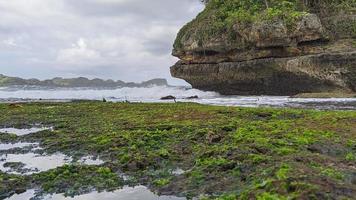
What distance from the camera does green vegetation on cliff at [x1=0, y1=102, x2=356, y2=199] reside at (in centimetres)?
738

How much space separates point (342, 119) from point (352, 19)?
27.0 m

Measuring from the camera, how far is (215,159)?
952 centimetres

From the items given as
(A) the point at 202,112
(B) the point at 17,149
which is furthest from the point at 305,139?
(A) the point at 202,112

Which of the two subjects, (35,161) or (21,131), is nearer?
(35,161)

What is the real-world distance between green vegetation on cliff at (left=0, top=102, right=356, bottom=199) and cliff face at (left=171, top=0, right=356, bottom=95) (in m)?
22.0

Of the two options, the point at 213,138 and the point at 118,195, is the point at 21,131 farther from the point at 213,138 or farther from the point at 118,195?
the point at 118,195

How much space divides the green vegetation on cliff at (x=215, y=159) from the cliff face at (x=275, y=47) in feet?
72.2

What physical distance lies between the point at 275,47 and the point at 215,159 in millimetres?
32379

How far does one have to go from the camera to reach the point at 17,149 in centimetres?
1311

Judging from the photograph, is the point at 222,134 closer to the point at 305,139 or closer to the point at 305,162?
the point at 305,139


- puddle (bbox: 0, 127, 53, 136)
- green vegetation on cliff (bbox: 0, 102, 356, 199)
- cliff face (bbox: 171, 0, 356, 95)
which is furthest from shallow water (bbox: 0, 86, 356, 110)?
puddle (bbox: 0, 127, 53, 136)

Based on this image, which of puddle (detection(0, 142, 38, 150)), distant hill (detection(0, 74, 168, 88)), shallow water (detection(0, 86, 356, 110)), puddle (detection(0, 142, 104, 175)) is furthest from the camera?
distant hill (detection(0, 74, 168, 88))

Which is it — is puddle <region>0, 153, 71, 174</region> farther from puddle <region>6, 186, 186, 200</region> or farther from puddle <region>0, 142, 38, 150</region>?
puddle <region>6, 186, 186, 200</region>

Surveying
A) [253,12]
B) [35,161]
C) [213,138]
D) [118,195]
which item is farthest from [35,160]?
[253,12]
